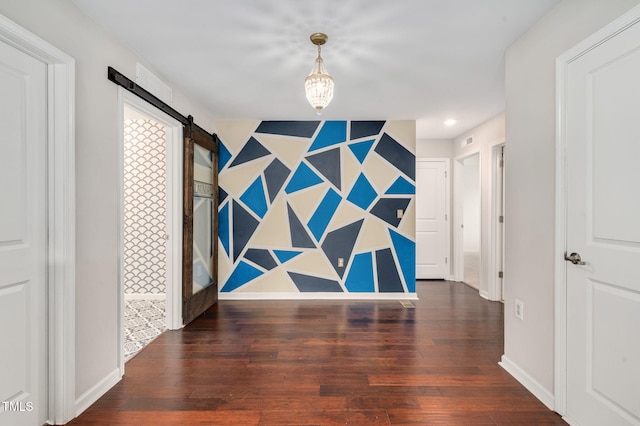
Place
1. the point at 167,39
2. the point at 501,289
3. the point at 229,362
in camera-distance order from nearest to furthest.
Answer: the point at 167,39 → the point at 229,362 → the point at 501,289

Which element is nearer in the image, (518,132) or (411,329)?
(518,132)

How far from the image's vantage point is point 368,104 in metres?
3.65

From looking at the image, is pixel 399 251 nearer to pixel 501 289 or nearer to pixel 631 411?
pixel 501 289

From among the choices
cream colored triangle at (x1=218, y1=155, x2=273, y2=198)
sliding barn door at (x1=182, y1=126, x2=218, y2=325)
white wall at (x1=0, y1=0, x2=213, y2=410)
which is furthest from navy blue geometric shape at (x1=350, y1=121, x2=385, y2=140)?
white wall at (x1=0, y1=0, x2=213, y2=410)

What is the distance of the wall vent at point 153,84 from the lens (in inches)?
100

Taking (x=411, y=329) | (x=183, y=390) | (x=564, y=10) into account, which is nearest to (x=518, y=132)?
(x=564, y=10)

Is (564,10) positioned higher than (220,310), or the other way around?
(564,10)

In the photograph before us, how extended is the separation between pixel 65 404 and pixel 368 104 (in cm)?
361

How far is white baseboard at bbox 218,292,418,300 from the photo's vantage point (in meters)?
4.31

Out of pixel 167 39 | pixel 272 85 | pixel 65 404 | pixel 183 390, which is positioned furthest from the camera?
pixel 272 85

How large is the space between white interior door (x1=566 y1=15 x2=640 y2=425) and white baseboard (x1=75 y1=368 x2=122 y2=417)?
9.39 feet

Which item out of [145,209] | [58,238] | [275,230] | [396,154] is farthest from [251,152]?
[58,238]

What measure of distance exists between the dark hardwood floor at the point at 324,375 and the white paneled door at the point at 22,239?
0.39 m

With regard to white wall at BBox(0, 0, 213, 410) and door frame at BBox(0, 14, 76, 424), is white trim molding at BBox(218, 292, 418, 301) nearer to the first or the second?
white wall at BBox(0, 0, 213, 410)
